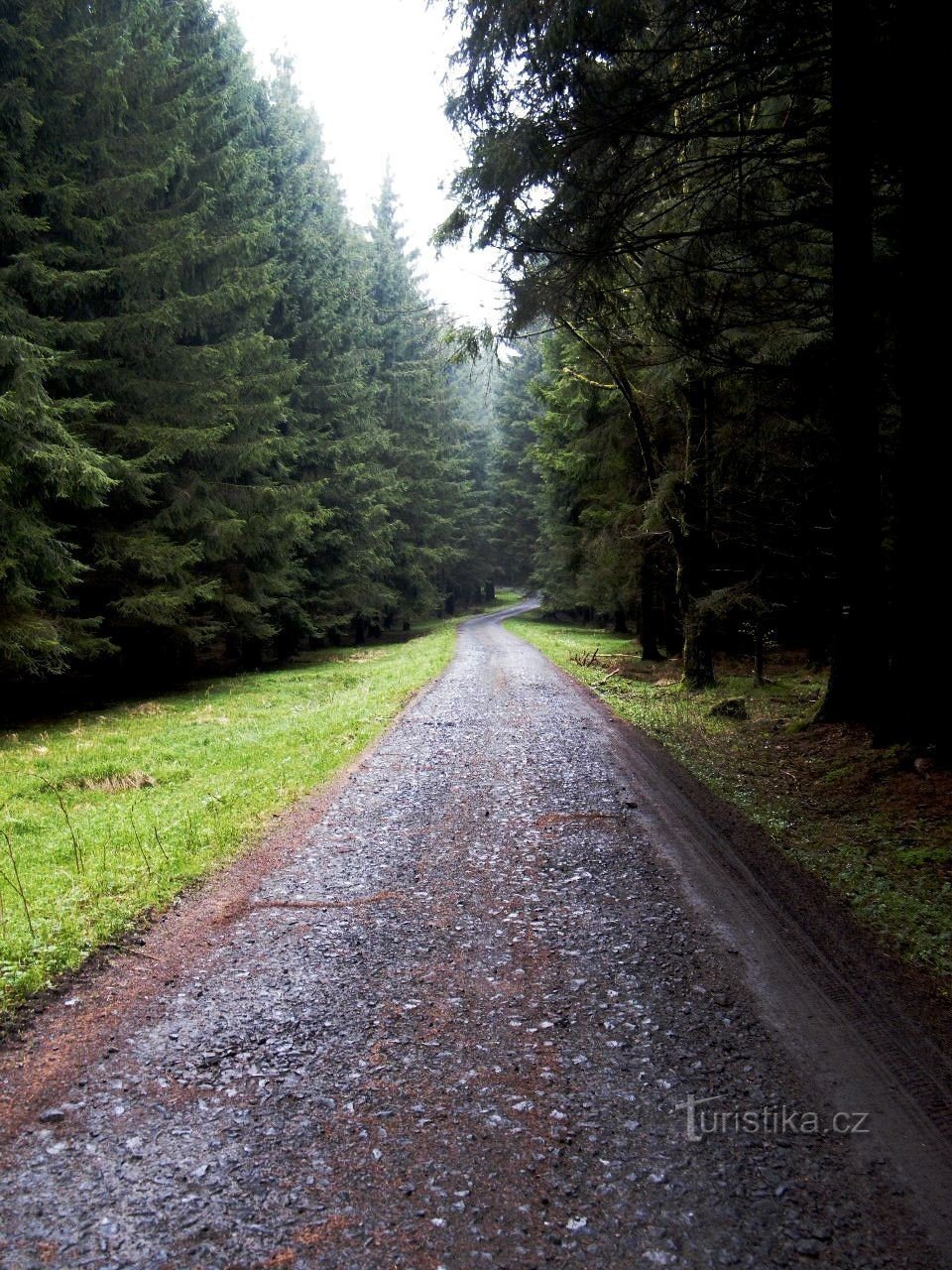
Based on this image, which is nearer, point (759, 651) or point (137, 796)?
point (137, 796)

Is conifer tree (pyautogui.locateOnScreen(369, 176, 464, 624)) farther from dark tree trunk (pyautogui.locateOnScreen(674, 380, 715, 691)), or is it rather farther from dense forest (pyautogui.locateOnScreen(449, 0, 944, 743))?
dense forest (pyautogui.locateOnScreen(449, 0, 944, 743))

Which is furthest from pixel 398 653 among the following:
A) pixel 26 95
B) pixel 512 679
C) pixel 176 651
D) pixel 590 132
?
pixel 590 132

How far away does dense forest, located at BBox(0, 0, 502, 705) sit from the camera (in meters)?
11.2

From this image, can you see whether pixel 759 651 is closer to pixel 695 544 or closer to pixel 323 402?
pixel 695 544

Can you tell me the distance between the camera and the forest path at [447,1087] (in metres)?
2.27

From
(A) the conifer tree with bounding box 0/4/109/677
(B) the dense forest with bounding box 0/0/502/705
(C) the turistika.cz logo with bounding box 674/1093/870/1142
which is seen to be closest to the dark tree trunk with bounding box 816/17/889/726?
(B) the dense forest with bounding box 0/0/502/705

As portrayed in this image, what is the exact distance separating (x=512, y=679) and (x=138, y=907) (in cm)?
1187

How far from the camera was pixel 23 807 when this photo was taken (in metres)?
7.38

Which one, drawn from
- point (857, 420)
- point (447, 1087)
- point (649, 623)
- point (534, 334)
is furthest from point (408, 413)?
point (447, 1087)

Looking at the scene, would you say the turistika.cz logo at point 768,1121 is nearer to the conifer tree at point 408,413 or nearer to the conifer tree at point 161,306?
the conifer tree at point 161,306

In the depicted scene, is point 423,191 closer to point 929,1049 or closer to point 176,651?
point 929,1049

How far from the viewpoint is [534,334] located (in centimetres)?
1016

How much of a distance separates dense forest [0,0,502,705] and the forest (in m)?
0.08

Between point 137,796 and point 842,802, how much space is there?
24.4ft
